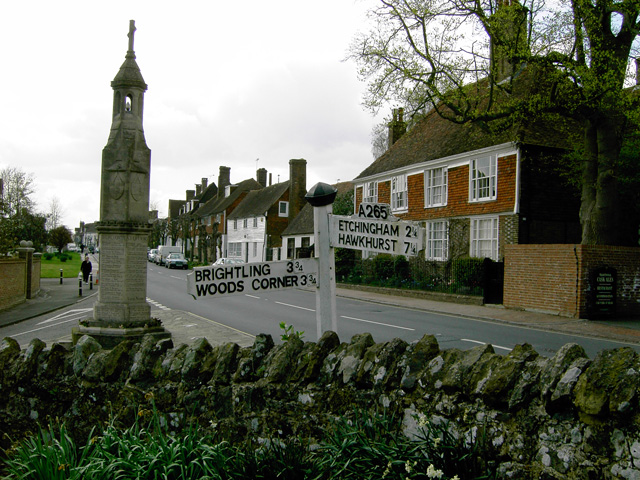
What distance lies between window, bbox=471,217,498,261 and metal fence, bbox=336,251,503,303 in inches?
81.4

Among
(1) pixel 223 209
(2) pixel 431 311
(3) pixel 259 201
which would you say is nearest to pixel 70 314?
(2) pixel 431 311

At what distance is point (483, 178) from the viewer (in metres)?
25.2

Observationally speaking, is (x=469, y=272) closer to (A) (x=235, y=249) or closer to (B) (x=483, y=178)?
(B) (x=483, y=178)

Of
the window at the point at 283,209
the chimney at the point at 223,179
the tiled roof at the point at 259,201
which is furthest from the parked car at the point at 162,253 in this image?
the window at the point at 283,209

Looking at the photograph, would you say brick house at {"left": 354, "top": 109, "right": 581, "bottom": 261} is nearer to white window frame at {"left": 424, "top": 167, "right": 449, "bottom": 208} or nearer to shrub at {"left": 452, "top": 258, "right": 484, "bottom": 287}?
white window frame at {"left": 424, "top": 167, "right": 449, "bottom": 208}

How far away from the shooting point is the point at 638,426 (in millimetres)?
2414

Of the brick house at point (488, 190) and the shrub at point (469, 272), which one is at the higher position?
the brick house at point (488, 190)

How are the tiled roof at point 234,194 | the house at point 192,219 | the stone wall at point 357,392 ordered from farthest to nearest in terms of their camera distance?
the house at point 192,219, the tiled roof at point 234,194, the stone wall at point 357,392

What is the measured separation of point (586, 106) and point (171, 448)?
18.3 m

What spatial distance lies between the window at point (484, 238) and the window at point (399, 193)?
242 inches

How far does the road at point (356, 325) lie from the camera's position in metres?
12.6

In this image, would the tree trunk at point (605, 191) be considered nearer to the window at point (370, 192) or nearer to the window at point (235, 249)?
the window at point (370, 192)

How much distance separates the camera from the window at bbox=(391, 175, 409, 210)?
31.4 m

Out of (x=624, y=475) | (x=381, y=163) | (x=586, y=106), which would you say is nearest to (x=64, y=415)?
(x=624, y=475)
